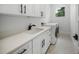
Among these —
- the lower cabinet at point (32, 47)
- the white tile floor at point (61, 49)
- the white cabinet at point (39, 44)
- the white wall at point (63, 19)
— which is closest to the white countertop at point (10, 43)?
the lower cabinet at point (32, 47)

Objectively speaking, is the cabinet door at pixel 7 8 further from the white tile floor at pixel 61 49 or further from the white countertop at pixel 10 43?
the white tile floor at pixel 61 49

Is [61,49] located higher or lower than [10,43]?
lower

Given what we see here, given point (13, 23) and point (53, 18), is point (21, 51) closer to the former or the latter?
point (13, 23)

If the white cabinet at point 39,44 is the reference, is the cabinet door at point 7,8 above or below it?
above

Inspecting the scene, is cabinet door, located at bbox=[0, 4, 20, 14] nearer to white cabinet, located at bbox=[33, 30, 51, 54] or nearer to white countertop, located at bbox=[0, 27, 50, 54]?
white countertop, located at bbox=[0, 27, 50, 54]

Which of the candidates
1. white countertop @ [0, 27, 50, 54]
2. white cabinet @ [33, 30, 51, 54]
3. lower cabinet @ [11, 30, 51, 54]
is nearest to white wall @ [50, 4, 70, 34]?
white cabinet @ [33, 30, 51, 54]

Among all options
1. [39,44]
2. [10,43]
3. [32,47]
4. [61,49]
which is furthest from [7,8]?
[61,49]

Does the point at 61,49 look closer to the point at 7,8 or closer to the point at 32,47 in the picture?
the point at 32,47

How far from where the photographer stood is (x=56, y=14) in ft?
22.6

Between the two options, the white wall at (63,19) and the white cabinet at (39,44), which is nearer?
the white cabinet at (39,44)

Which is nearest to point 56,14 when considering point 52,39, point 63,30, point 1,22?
point 63,30

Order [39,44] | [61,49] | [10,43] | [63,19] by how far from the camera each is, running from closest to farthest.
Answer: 1. [10,43]
2. [39,44]
3. [61,49]
4. [63,19]

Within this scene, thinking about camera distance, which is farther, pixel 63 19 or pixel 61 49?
pixel 63 19

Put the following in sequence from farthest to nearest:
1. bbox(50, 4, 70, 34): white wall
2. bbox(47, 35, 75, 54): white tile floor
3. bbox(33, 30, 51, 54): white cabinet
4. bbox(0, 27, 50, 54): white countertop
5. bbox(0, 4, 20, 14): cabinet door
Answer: bbox(50, 4, 70, 34): white wall → bbox(47, 35, 75, 54): white tile floor → bbox(33, 30, 51, 54): white cabinet → bbox(0, 4, 20, 14): cabinet door → bbox(0, 27, 50, 54): white countertop
